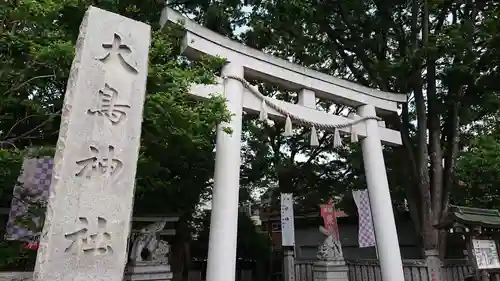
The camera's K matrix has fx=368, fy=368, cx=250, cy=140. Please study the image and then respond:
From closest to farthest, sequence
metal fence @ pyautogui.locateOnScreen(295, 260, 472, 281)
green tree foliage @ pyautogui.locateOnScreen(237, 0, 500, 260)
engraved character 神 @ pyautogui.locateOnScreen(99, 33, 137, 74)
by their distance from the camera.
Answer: engraved character 神 @ pyautogui.locateOnScreen(99, 33, 137, 74), metal fence @ pyautogui.locateOnScreen(295, 260, 472, 281), green tree foliage @ pyautogui.locateOnScreen(237, 0, 500, 260)

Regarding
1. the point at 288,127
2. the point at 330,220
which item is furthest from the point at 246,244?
the point at 288,127

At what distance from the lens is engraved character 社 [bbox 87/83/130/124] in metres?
3.36

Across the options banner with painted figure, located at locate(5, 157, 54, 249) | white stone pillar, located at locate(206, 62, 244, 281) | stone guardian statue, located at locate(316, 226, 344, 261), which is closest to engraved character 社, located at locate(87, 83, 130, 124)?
banner with painted figure, located at locate(5, 157, 54, 249)

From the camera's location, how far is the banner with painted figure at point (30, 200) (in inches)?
202

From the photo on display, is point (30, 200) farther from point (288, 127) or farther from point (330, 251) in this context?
point (330, 251)

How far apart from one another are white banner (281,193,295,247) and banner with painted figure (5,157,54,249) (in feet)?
20.3

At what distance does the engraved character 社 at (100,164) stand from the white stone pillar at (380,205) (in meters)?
6.09

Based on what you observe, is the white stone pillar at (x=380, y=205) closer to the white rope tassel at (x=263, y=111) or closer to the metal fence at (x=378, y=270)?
the metal fence at (x=378, y=270)

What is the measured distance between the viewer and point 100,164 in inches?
126

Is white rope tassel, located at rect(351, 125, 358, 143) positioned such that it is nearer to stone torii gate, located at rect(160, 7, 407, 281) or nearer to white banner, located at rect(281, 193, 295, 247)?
stone torii gate, located at rect(160, 7, 407, 281)

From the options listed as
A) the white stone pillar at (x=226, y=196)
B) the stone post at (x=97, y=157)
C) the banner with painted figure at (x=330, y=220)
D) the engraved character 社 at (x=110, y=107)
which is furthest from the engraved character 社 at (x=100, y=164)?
the banner with painted figure at (x=330, y=220)

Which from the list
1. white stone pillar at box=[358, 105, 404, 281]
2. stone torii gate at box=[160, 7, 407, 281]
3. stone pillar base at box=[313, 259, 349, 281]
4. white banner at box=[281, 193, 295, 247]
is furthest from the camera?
white banner at box=[281, 193, 295, 247]

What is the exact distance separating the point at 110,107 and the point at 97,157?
1.62 feet

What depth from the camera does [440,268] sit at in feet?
26.4
